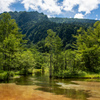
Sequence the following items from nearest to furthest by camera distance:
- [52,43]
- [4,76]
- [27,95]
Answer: [27,95]
[4,76]
[52,43]

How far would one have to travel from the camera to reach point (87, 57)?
39.4 metres

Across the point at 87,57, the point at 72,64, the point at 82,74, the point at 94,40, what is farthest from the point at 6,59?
the point at 94,40

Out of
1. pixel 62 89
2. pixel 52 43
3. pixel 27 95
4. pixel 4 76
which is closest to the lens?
pixel 27 95

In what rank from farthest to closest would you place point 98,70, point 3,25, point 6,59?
1. point 3,25
2. point 98,70
3. point 6,59

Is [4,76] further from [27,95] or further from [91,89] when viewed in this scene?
[91,89]

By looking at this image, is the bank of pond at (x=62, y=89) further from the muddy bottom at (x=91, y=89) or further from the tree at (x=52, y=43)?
the tree at (x=52, y=43)

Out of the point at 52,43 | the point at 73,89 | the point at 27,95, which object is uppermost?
the point at 52,43

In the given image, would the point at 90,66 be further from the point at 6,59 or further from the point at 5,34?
the point at 5,34

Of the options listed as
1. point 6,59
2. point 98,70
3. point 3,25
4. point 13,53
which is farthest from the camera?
point 3,25

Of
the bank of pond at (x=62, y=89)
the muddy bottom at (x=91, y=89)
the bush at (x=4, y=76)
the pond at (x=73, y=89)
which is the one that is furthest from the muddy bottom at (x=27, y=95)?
the bush at (x=4, y=76)

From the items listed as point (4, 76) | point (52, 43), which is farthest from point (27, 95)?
point (52, 43)

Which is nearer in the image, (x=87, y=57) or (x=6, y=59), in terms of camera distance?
(x=6, y=59)

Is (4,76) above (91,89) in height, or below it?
above

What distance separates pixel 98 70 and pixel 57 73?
13809mm
